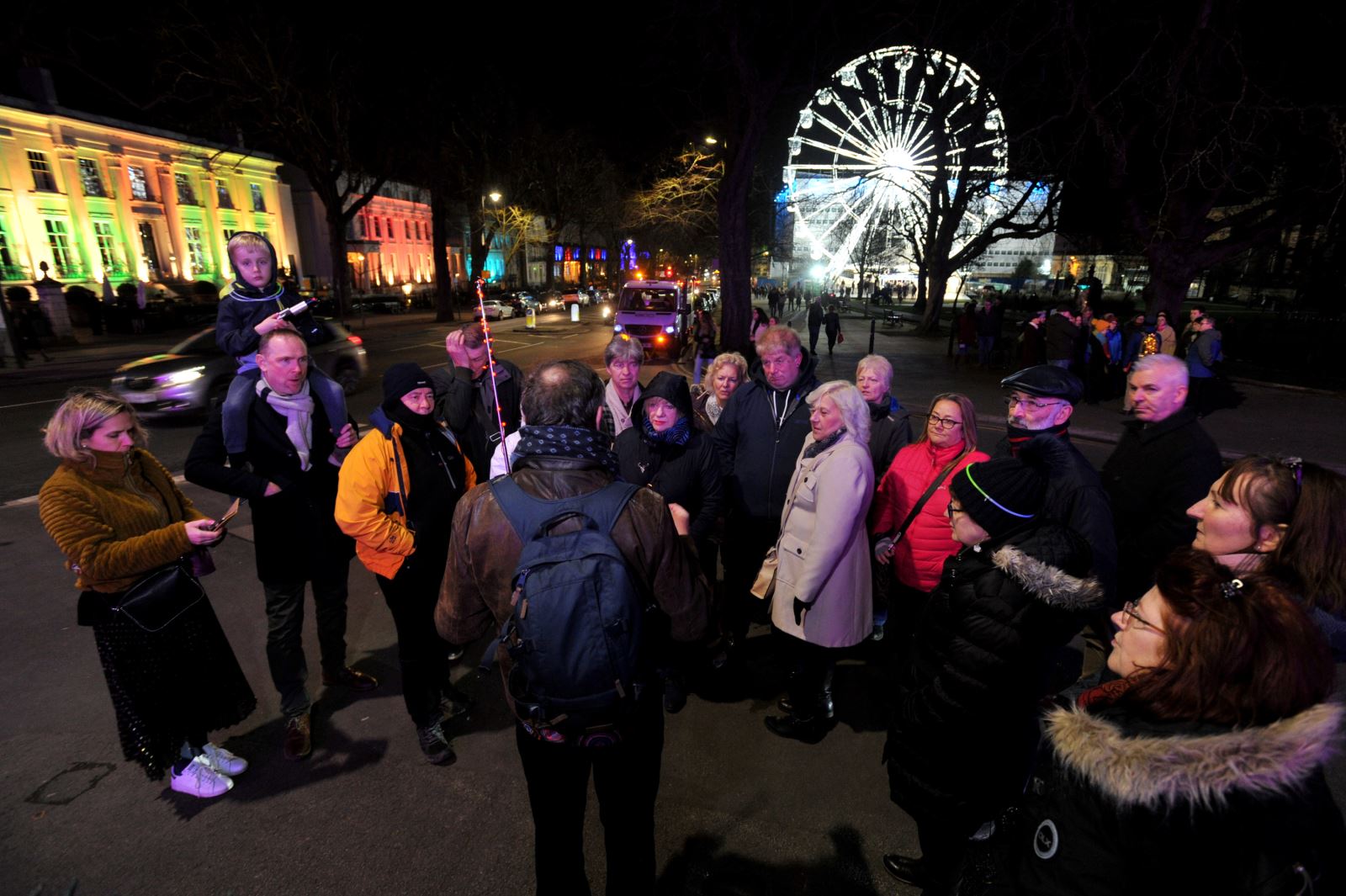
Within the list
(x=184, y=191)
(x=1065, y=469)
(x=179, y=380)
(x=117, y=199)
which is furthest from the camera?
(x=184, y=191)

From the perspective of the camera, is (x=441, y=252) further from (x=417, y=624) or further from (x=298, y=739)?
(x=417, y=624)

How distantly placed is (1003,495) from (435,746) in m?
2.84

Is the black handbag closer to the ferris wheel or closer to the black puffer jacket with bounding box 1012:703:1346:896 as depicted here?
the black puffer jacket with bounding box 1012:703:1346:896

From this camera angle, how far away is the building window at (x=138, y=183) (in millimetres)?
36469

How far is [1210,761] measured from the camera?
3.88 ft

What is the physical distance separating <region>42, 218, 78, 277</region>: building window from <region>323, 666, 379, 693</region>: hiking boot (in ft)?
144

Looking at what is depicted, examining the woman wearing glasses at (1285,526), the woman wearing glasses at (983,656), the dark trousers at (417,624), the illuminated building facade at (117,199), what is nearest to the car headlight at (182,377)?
the dark trousers at (417,624)

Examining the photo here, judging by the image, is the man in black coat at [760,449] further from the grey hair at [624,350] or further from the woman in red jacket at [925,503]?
the grey hair at [624,350]

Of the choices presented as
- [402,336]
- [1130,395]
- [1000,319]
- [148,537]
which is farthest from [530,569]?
[402,336]

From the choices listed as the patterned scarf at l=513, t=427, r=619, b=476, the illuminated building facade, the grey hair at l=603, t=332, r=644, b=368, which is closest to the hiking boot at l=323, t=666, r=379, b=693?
the grey hair at l=603, t=332, r=644, b=368

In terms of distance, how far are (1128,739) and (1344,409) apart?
49.5 feet

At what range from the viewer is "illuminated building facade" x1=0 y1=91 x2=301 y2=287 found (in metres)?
31.1

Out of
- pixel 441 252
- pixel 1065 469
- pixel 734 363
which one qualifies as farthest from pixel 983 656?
pixel 441 252

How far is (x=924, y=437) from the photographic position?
350 centimetres
